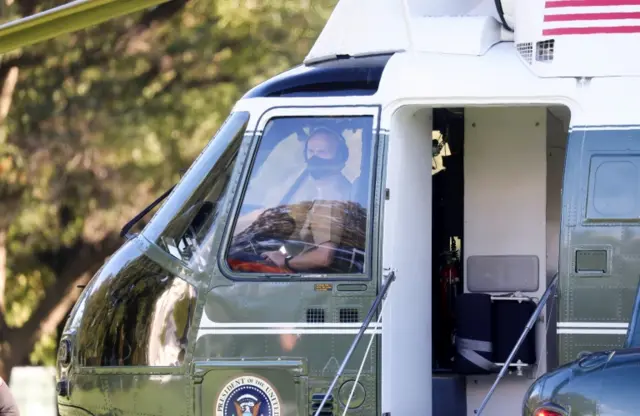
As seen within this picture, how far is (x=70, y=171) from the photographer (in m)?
15.3

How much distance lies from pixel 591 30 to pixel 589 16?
77mm

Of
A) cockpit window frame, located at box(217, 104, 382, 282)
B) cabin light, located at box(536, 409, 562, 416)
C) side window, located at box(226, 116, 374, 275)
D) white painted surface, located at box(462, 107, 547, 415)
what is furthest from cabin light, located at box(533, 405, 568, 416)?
white painted surface, located at box(462, 107, 547, 415)

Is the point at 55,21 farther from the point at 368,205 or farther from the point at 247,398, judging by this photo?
the point at 247,398

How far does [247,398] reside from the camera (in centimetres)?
738

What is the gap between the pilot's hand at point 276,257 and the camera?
753cm

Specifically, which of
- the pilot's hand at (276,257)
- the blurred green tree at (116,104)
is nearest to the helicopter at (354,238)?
the pilot's hand at (276,257)

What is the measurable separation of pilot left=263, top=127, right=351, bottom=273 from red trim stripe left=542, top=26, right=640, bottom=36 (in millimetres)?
1313

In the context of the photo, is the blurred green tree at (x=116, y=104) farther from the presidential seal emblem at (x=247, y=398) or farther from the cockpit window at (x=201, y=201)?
the presidential seal emblem at (x=247, y=398)

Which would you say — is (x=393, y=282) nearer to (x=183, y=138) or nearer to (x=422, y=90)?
(x=422, y=90)

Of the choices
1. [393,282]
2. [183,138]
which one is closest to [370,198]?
[393,282]

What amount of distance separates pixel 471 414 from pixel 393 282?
1.49m

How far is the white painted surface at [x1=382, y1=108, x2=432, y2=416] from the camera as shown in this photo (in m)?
7.41

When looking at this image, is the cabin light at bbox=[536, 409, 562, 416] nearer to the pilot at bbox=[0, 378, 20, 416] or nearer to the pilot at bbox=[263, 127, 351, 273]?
the pilot at bbox=[263, 127, 351, 273]

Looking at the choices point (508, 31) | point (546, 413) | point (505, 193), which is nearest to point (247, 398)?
point (505, 193)
